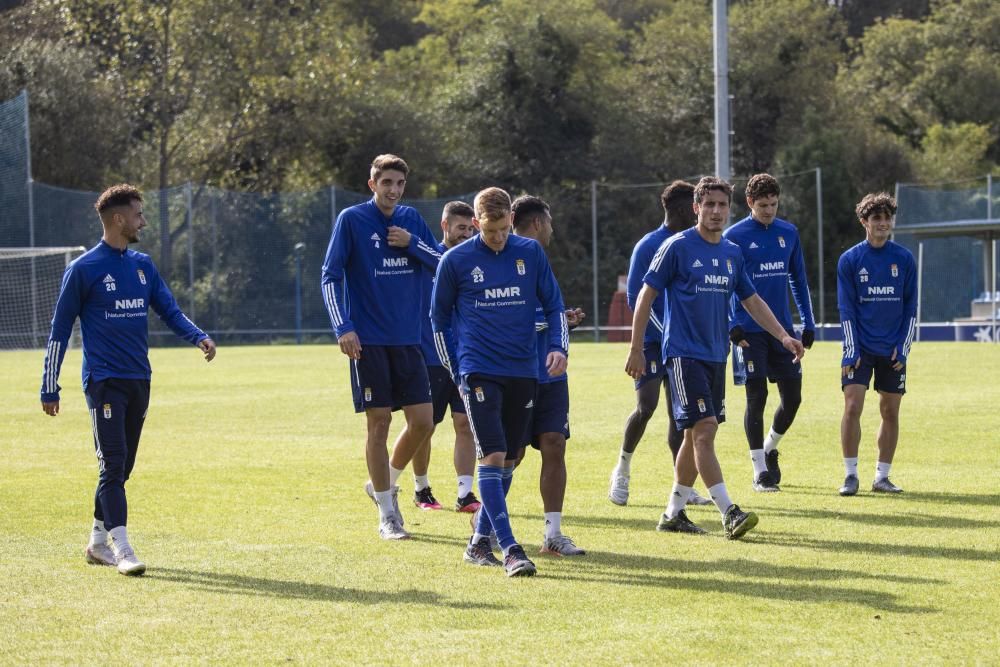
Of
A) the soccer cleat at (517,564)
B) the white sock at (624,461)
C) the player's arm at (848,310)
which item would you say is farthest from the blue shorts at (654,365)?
the soccer cleat at (517,564)

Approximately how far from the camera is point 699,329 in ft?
26.6

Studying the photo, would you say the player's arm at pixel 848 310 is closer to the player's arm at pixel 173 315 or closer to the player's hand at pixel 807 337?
the player's hand at pixel 807 337

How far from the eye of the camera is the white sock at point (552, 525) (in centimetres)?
759

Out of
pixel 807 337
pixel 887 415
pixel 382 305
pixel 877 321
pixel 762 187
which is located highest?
pixel 762 187

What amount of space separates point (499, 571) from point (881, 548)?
2065mm

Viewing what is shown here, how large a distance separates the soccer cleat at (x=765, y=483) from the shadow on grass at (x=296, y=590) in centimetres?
392

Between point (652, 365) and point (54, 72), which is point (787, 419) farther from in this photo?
point (54, 72)

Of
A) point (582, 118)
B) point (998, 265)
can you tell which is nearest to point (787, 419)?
point (998, 265)

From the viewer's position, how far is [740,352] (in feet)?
34.4

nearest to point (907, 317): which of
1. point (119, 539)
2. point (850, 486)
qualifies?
point (850, 486)

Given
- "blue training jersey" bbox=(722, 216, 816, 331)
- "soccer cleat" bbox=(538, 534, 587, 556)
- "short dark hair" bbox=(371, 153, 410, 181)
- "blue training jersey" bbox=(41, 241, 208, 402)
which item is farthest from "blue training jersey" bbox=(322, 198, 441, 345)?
"blue training jersey" bbox=(722, 216, 816, 331)

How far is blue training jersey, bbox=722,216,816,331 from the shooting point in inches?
404

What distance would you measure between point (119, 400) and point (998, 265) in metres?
30.5

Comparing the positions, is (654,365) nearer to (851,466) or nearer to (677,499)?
(851,466)
